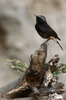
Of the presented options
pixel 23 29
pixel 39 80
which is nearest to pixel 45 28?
pixel 39 80

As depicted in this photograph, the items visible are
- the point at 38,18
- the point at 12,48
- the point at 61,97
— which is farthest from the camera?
the point at 12,48

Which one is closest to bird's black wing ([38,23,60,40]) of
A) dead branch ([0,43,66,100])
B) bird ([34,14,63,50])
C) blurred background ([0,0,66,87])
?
bird ([34,14,63,50])

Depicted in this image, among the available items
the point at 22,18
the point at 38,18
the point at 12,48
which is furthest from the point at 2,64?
the point at 38,18

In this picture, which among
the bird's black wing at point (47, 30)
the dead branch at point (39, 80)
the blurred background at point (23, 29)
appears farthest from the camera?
the blurred background at point (23, 29)

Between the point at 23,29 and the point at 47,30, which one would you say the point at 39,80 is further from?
the point at 23,29

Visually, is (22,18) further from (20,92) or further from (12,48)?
(20,92)

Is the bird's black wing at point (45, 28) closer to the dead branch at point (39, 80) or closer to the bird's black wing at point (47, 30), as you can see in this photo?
the bird's black wing at point (47, 30)

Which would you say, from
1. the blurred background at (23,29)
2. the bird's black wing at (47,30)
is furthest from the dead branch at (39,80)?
the blurred background at (23,29)

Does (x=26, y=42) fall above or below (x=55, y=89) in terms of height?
above
